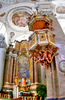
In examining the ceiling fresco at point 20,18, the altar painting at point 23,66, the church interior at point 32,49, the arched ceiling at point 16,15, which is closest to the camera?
the church interior at point 32,49

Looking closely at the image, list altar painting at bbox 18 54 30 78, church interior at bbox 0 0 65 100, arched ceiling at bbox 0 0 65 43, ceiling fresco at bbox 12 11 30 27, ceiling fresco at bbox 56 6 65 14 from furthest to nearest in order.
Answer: ceiling fresco at bbox 12 11 30 27 < arched ceiling at bbox 0 0 65 43 < altar painting at bbox 18 54 30 78 < ceiling fresco at bbox 56 6 65 14 < church interior at bbox 0 0 65 100

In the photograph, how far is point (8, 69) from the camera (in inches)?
403

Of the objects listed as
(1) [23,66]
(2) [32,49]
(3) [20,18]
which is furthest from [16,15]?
(2) [32,49]

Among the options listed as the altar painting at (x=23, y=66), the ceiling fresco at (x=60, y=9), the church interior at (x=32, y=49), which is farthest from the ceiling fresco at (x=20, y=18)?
the ceiling fresco at (x=60, y=9)

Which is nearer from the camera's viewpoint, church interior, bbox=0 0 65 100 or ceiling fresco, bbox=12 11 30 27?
church interior, bbox=0 0 65 100

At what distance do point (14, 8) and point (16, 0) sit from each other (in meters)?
0.84

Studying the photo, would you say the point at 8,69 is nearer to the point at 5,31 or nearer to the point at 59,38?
the point at 5,31

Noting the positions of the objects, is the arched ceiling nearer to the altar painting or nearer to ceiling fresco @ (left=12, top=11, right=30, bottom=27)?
ceiling fresco @ (left=12, top=11, right=30, bottom=27)

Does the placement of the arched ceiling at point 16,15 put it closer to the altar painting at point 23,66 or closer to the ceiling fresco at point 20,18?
the ceiling fresco at point 20,18

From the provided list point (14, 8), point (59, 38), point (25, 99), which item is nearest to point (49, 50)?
point (59, 38)

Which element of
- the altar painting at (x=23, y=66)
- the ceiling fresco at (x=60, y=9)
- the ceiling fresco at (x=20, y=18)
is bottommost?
the altar painting at (x=23, y=66)

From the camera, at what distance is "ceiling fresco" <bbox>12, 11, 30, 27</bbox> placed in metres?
11.9

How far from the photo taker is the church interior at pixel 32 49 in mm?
4742

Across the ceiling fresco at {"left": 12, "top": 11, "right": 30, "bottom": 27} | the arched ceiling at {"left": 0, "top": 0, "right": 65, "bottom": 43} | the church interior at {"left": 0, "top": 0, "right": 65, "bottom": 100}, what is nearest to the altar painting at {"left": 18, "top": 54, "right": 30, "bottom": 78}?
the church interior at {"left": 0, "top": 0, "right": 65, "bottom": 100}
